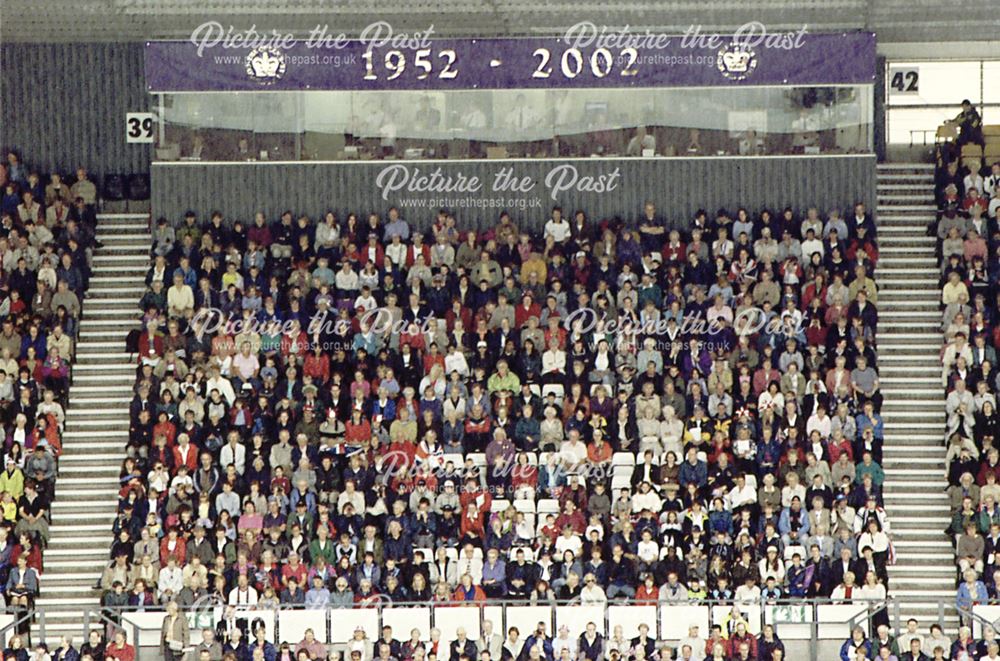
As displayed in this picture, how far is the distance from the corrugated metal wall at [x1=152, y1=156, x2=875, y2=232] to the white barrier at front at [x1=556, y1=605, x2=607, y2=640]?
384 inches

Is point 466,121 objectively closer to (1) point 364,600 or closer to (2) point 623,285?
(2) point 623,285

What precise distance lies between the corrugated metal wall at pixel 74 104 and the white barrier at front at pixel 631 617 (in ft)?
47.8

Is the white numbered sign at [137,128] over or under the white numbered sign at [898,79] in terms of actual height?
under

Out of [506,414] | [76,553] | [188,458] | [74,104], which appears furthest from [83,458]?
[74,104]

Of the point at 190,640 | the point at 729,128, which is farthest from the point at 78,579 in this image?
the point at 729,128

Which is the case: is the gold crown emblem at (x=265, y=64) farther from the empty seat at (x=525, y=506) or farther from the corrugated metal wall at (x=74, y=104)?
the empty seat at (x=525, y=506)

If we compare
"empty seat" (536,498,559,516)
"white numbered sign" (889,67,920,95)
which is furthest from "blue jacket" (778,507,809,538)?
"white numbered sign" (889,67,920,95)

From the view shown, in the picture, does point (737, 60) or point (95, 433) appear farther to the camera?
point (737, 60)

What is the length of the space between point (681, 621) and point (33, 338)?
462 inches

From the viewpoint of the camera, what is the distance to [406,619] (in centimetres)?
3381

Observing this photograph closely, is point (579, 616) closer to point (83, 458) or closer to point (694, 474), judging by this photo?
point (694, 474)

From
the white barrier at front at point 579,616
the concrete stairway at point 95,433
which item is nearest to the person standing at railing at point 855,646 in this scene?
the white barrier at front at point 579,616

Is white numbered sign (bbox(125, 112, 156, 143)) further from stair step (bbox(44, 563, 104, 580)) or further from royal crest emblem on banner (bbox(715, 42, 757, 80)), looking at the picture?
royal crest emblem on banner (bbox(715, 42, 757, 80))

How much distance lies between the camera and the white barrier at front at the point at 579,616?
33.7 meters
